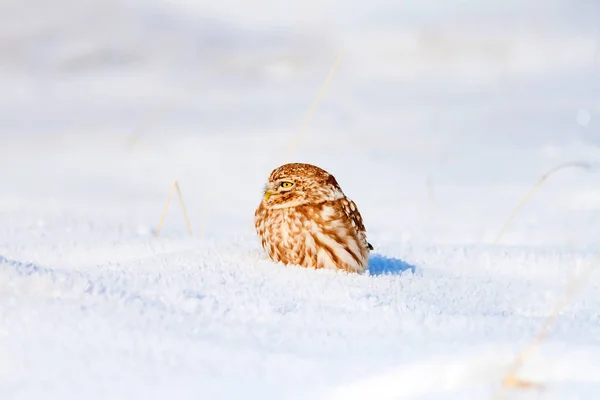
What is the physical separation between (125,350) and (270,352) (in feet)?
1.22

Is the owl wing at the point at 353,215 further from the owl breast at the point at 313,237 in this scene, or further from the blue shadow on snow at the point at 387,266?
the blue shadow on snow at the point at 387,266

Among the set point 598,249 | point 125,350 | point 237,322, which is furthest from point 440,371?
point 598,249

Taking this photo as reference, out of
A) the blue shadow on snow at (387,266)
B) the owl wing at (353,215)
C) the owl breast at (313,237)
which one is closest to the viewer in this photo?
the owl breast at (313,237)

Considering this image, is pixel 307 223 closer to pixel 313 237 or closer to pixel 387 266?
pixel 313 237

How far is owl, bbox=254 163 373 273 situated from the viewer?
3375mm

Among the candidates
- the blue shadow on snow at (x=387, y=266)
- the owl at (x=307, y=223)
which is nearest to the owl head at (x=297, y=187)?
the owl at (x=307, y=223)

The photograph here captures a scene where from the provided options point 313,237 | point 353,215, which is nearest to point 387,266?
point 353,215

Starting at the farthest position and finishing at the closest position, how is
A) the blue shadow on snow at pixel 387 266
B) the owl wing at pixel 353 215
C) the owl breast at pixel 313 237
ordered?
the blue shadow on snow at pixel 387 266, the owl wing at pixel 353 215, the owl breast at pixel 313 237

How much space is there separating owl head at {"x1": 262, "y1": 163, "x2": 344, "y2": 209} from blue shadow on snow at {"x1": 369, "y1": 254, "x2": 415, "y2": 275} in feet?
1.51

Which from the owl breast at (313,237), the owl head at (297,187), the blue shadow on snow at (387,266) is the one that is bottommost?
the blue shadow on snow at (387,266)

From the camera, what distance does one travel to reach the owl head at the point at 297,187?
135 inches

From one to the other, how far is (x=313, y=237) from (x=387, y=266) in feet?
2.05

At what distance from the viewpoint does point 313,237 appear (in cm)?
339

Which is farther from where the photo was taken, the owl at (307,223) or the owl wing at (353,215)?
the owl wing at (353,215)
